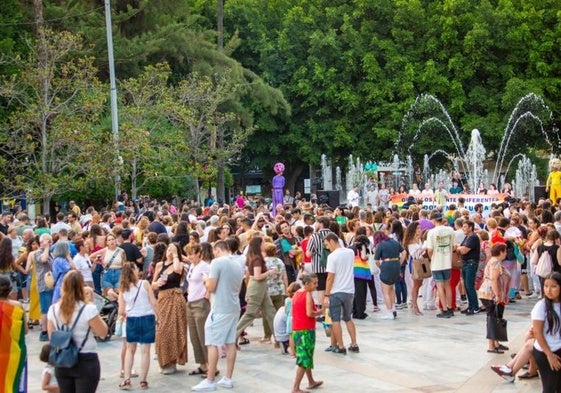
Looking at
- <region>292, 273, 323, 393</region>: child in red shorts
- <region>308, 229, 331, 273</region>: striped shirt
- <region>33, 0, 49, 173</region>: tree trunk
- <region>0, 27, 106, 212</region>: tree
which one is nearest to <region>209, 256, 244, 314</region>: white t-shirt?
<region>292, 273, 323, 393</region>: child in red shorts

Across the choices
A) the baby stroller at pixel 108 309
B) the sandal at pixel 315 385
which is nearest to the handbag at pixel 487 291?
the sandal at pixel 315 385

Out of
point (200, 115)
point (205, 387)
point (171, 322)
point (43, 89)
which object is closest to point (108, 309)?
point (171, 322)

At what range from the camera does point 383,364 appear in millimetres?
12953

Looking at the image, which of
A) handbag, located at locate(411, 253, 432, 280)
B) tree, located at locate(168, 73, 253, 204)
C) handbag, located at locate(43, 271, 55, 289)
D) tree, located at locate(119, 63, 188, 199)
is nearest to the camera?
handbag, located at locate(43, 271, 55, 289)

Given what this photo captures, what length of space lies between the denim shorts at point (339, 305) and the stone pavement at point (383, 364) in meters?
0.61

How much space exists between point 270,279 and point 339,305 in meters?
1.47

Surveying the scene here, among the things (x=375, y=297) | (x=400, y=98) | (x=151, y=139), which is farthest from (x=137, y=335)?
(x=400, y=98)

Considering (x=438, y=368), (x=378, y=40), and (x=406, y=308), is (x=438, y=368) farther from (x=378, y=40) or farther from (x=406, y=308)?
(x=378, y=40)

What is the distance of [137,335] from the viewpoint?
12.0 metres

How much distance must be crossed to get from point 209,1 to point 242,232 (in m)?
36.2

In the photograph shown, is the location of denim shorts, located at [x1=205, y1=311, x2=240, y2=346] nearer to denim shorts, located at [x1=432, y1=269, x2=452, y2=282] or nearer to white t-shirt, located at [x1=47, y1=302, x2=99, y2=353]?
white t-shirt, located at [x1=47, y1=302, x2=99, y2=353]

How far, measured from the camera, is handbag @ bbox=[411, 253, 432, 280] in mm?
17016

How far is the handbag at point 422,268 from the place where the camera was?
55.8 feet

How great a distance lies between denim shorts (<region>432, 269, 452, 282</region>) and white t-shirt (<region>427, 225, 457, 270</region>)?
8 cm
